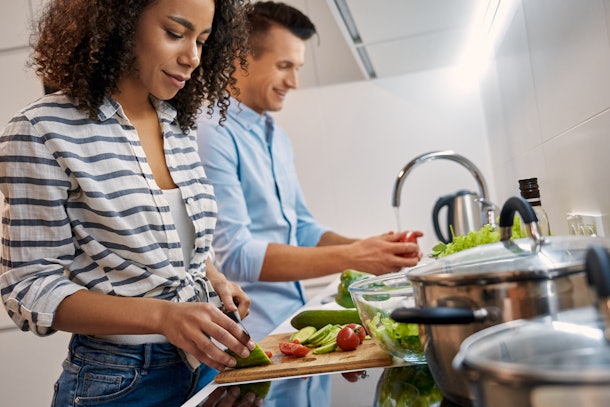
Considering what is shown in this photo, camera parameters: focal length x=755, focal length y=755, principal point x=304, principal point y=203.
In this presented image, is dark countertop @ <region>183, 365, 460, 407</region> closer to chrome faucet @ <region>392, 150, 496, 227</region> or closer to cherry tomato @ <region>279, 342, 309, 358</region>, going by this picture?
cherry tomato @ <region>279, 342, 309, 358</region>

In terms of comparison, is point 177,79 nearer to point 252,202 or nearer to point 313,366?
point 313,366

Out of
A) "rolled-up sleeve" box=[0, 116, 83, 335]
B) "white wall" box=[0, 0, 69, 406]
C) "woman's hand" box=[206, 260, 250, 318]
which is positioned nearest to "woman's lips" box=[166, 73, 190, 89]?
"rolled-up sleeve" box=[0, 116, 83, 335]

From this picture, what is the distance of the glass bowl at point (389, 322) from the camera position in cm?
102

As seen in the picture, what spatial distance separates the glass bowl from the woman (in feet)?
0.64

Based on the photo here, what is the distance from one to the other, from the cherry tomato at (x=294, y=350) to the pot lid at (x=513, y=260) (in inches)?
19.6

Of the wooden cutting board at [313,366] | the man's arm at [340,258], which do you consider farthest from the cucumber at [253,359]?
the man's arm at [340,258]

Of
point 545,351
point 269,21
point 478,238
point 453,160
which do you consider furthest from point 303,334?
point 269,21

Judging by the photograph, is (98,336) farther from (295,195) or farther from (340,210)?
(340,210)

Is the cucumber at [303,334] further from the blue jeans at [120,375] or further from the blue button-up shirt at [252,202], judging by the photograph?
the blue button-up shirt at [252,202]

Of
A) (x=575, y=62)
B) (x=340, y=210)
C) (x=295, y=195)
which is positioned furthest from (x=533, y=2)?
(x=340, y=210)

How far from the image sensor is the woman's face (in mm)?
1302

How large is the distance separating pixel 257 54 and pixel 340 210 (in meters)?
1.02

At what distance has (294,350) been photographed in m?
1.26

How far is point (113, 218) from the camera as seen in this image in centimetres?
120
